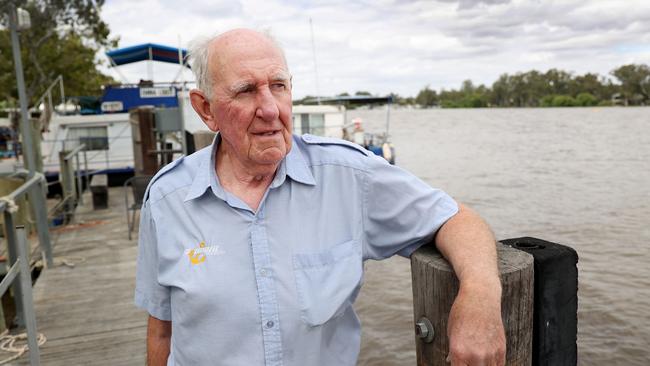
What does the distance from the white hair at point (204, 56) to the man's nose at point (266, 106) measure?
0.13m

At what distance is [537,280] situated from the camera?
1520 millimetres

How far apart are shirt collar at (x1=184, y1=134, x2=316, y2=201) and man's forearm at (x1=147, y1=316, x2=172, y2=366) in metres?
0.47

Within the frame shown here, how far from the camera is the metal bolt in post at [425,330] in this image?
145cm

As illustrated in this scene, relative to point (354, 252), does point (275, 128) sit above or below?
above

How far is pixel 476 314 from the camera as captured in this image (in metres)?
1.27

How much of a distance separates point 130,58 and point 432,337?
69.9ft

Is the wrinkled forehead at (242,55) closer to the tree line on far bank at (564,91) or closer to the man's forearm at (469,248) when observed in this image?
the man's forearm at (469,248)

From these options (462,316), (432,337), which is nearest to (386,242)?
(432,337)

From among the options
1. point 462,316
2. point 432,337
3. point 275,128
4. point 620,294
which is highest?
point 275,128

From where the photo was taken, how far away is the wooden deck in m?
4.56

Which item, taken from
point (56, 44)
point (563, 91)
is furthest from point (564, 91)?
point (56, 44)

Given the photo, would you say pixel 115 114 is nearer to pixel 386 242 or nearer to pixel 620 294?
pixel 620 294

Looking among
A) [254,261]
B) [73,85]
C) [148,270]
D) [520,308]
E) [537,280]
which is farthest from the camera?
[73,85]

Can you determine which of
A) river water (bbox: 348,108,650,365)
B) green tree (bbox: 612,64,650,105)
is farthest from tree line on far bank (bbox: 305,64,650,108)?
river water (bbox: 348,108,650,365)
